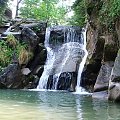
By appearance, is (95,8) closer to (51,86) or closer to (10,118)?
(51,86)

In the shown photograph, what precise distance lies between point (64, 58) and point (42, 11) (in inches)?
825

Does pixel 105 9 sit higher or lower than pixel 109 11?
higher

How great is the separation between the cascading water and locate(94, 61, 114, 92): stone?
3595mm

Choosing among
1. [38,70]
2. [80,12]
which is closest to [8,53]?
[38,70]

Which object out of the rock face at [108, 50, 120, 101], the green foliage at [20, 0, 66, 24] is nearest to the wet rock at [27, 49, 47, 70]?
the rock face at [108, 50, 120, 101]

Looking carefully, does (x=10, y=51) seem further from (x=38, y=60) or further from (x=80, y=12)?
(x=80, y=12)

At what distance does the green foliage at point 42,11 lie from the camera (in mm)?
42625

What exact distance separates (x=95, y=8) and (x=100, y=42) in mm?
1892

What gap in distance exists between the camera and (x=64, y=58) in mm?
23344

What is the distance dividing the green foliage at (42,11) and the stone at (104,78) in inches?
969

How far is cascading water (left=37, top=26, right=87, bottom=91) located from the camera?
20828 millimetres

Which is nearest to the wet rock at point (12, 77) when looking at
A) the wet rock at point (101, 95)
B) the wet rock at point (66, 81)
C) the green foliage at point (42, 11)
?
the wet rock at point (66, 81)

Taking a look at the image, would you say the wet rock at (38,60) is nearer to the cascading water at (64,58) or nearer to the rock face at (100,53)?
the cascading water at (64,58)

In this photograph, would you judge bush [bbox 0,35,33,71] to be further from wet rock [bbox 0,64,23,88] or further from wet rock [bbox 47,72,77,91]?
wet rock [bbox 47,72,77,91]
